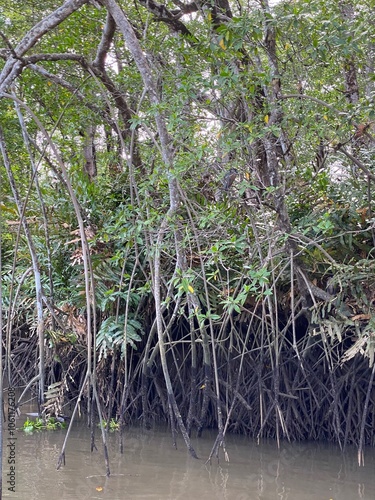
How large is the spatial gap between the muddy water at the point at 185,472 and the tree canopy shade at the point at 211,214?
0.24 metres

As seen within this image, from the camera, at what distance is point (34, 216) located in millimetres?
6312

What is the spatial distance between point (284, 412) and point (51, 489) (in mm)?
2082

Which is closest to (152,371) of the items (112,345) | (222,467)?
(112,345)

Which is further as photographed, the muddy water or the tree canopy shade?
the tree canopy shade

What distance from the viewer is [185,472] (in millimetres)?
4633

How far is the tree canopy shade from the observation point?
430cm

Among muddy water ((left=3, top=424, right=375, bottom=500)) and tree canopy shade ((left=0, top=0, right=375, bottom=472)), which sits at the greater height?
tree canopy shade ((left=0, top=0, right=375, bottom=472))

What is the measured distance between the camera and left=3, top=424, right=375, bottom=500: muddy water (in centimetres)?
420

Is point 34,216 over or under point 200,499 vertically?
over

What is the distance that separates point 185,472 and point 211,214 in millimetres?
1791

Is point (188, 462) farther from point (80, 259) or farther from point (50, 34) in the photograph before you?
point (50, 34)

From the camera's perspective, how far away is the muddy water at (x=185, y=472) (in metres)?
4.20

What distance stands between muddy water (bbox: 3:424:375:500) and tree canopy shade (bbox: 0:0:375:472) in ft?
0.79

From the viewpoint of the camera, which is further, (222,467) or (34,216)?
(34,216)
